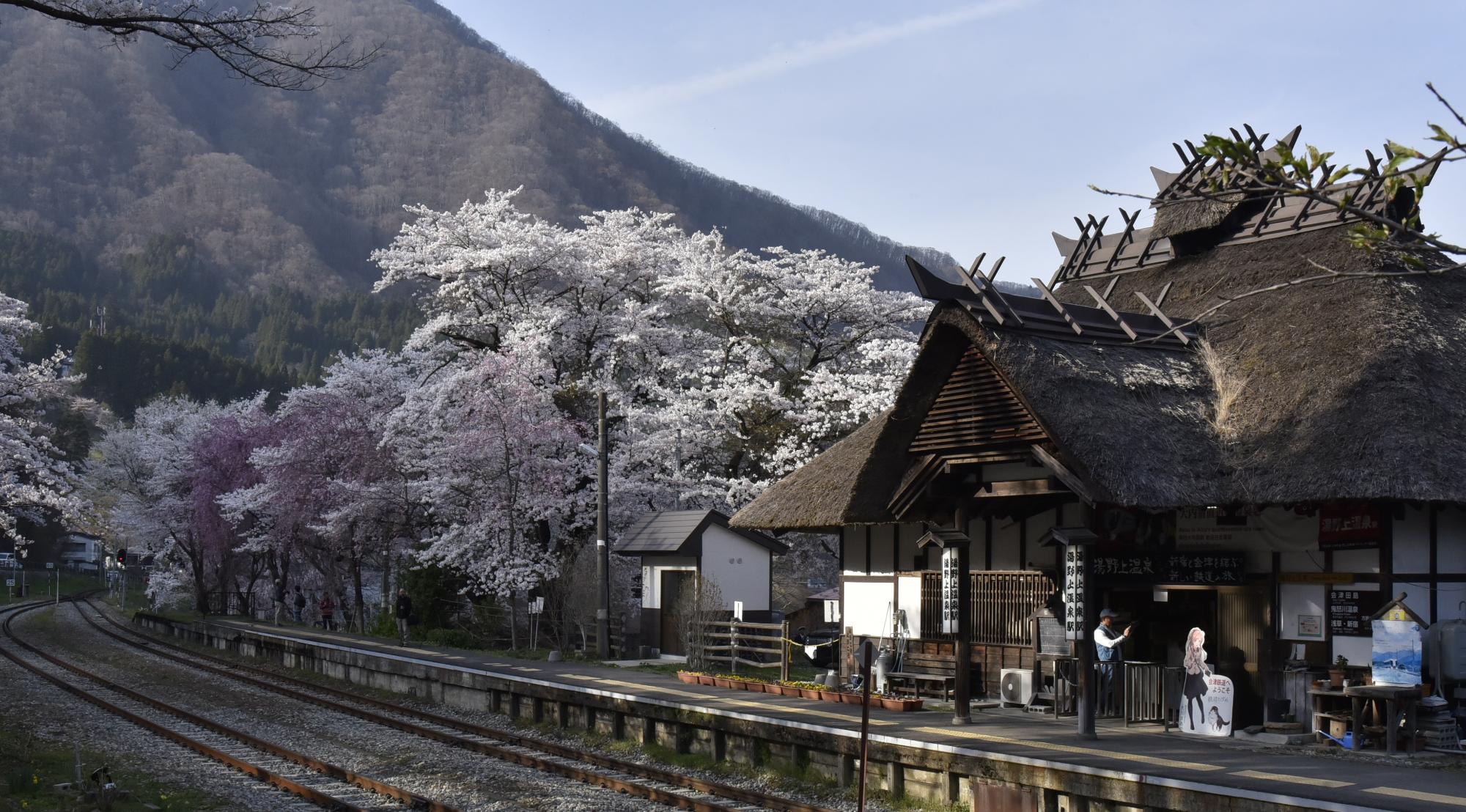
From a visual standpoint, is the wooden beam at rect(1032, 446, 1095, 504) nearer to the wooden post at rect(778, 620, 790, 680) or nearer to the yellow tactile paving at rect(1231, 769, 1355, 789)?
the yellow tactile paving at rect(1231, 769, 1355, 789)

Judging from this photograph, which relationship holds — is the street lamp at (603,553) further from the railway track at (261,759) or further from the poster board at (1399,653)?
the poster board at (1399,653)

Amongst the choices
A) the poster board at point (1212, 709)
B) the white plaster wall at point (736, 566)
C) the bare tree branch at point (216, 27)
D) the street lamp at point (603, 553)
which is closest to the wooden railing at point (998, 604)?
the poster board at point (1212, 709)

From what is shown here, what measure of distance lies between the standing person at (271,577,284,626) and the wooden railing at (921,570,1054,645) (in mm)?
30643

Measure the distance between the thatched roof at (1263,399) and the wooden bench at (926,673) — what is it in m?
2.38

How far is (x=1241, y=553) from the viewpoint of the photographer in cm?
1633

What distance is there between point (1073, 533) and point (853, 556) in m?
7.00

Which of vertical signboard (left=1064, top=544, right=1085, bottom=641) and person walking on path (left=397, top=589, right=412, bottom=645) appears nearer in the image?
vertical signboard (left=1064, top=544, right=1085, bottom=641)

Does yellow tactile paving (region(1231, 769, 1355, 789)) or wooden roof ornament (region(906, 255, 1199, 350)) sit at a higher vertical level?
wooden roof ornament (region(906, 255, 1199, 350))

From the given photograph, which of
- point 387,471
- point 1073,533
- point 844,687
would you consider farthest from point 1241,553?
point 387,471

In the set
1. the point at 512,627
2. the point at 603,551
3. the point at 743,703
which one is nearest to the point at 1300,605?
the point at 743,703

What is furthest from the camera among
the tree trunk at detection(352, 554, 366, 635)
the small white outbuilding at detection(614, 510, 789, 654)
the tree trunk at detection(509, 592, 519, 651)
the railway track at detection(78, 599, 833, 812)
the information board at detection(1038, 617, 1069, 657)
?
the tree trunk at detection(352, 554, 366, 635)

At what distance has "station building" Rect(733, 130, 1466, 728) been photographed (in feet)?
49.0

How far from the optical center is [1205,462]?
16125 mm

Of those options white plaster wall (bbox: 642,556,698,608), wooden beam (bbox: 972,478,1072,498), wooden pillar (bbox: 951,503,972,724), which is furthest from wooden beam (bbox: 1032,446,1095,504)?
white plaster wall (bbox: 642,556,698,608)
